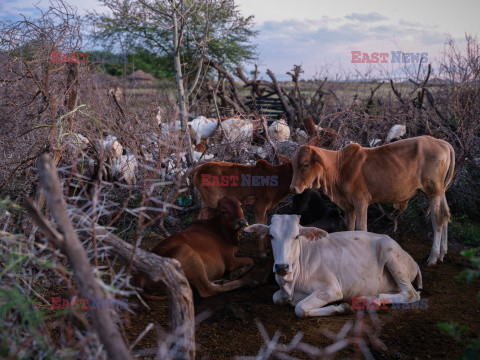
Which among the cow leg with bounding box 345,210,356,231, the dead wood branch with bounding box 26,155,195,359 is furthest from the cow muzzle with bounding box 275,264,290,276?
the cow leg with bounding box 345,210,356,231

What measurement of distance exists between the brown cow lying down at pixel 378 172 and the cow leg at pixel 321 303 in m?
1.23

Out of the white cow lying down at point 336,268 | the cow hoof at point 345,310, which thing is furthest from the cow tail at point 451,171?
the cow hoof at point 345,310

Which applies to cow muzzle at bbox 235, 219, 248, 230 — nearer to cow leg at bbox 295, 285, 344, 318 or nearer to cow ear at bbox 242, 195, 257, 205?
cow ear at bbox 242, 195, 257, 205

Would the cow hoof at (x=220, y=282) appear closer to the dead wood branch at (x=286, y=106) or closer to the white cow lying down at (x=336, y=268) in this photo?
the white cow lying down at (x=336, y=268)

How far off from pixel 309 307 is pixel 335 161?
200cm

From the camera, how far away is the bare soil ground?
398 cm

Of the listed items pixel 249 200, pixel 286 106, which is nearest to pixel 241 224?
Answer: pixel 249 200

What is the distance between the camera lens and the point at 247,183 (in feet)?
20.4

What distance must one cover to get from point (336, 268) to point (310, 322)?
763 mm

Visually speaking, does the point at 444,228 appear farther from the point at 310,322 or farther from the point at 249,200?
the point at 310,322

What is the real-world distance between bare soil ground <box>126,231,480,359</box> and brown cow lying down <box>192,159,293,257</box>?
1193 mm

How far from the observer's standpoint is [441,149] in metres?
5.76

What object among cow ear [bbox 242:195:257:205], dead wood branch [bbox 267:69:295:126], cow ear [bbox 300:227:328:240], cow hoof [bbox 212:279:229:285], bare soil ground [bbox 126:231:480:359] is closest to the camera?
bare soil ground [bbox 126:231:480:359]

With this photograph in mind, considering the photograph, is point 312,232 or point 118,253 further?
point 312,232
